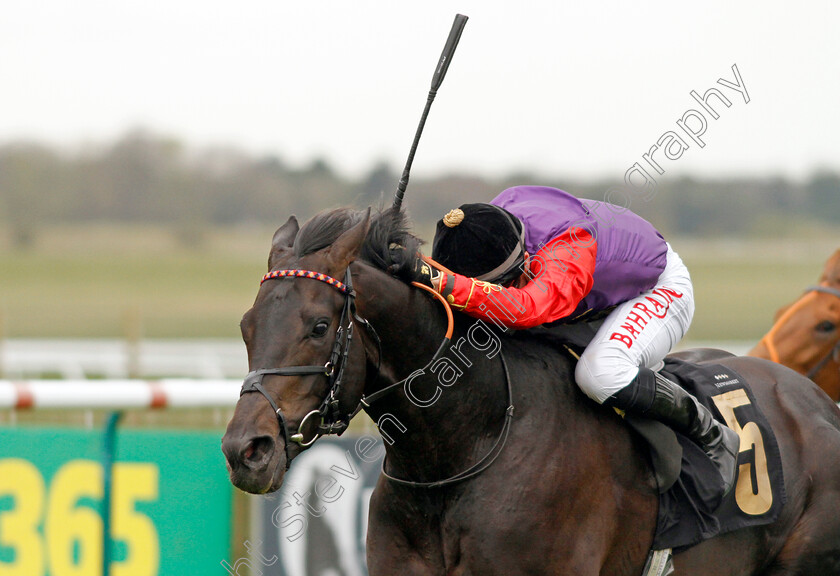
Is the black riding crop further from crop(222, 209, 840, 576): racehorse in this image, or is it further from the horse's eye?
the horse's eye

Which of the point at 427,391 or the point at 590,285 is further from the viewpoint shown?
the point at 590,285

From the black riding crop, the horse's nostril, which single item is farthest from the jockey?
the horse's nostril

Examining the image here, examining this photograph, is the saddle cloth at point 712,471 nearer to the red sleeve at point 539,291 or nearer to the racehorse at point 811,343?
the red sleeve at point 539,291

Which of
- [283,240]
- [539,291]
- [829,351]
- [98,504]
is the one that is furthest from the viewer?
[829,351]

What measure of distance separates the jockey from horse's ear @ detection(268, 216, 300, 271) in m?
0.40

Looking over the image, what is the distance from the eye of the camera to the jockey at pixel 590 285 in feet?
10.1

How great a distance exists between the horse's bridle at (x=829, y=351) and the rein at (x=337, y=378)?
8.86 feet

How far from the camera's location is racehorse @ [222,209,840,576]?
267 cm

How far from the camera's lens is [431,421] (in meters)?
3.02

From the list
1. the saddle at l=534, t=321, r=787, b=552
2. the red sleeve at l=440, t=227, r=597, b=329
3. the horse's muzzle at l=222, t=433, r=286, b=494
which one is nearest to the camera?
the horse's muzzle at l=222, t=433, r=286, b=494

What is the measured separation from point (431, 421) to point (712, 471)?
1.01 metres

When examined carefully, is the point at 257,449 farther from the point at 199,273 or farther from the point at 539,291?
the point at 199,273

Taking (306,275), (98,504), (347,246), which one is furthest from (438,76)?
(98,504)

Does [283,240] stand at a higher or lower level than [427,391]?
higher
